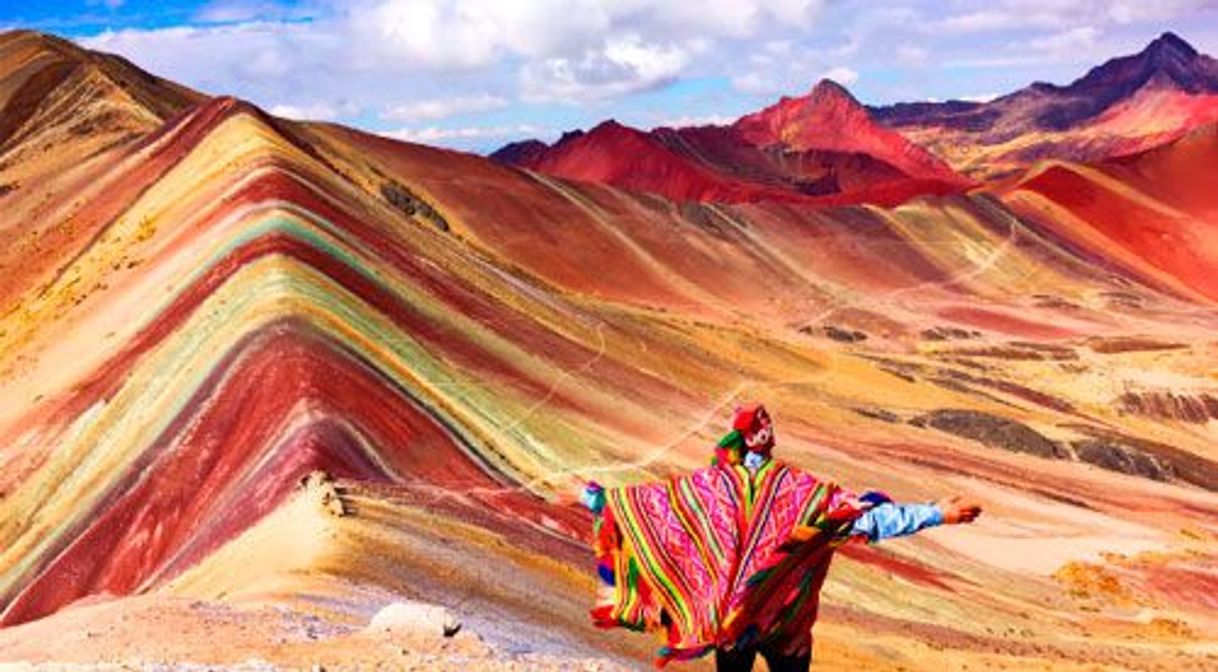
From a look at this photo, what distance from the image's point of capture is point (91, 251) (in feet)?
154

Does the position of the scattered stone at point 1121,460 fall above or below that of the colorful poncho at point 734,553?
above

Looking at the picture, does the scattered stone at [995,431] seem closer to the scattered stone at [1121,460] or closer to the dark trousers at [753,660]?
the scattered stone at [1121,460]

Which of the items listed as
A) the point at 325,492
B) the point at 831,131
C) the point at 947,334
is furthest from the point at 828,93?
the point at 325,492

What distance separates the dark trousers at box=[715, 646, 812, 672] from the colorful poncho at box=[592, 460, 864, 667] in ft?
0.24

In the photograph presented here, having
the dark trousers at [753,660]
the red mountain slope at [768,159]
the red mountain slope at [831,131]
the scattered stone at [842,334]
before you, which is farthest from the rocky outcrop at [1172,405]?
the red mountain slope at [831,131]

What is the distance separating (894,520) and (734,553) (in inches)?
35.7

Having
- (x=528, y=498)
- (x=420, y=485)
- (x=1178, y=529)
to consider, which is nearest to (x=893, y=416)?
(x=1178, y=529)

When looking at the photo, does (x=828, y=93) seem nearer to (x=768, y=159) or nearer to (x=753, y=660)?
(x=768, y=159)

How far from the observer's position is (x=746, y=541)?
24.1 feet

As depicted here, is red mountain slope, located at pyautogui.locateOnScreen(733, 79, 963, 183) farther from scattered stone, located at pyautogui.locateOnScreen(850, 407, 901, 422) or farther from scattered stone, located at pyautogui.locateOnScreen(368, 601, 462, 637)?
scattered stone, located at pyautogui.locateOnScreen(368, 601, 462, 637)

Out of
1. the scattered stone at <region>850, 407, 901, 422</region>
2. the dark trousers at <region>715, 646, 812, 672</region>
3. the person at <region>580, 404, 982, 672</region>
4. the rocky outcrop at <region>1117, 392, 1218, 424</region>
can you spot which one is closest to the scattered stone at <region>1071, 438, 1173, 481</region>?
the scattered stone at <region>850, 407, 901, 422</region>

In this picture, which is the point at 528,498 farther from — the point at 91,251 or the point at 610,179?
the point at 610,179

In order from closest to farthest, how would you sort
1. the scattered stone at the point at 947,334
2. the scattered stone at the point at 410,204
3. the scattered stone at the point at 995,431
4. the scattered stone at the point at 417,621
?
the scattered stone at the point at 417,621
the scattered stone at the point at 995,431
the scattered stone at the point at 410,204
the scattered stone at the point at 947,334

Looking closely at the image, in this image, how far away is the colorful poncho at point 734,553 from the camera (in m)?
7.35
